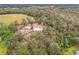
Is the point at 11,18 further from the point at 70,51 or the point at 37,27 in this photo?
the point at 70,51

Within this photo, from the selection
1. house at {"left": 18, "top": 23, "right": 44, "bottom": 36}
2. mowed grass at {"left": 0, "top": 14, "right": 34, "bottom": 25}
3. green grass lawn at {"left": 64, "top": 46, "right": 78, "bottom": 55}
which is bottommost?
green grass lawn at {"left": 64, "top": 46, "right": 78, "bottom": 55}

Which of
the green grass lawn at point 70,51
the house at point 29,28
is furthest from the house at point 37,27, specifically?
the green grass lawn at point 70,51

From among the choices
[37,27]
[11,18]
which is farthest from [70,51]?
[11,18]

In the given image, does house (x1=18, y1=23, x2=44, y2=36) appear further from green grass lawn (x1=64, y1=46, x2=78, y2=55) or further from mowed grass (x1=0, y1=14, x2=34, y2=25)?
green grass lawn (x1=64, y1=46, x2=78, y2=55)

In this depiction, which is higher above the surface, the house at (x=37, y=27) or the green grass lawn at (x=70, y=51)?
the house at (x=37, y=27)

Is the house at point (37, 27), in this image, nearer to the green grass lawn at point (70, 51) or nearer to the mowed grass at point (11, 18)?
the mowed grass at point (11, 18)

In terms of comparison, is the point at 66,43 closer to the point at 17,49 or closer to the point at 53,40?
the point at 53,40

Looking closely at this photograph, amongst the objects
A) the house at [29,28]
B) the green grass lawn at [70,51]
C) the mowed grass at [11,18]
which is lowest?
the green grass lawn at [70,51]

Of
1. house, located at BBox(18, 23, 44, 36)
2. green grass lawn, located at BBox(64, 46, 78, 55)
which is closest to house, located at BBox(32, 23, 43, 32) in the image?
house, located at BBox(18, 23, 44, 36)

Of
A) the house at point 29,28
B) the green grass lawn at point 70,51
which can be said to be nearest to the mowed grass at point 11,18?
the house at point 29,28

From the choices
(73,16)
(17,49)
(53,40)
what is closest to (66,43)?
(53,40)

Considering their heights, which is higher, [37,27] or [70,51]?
[37,27]
